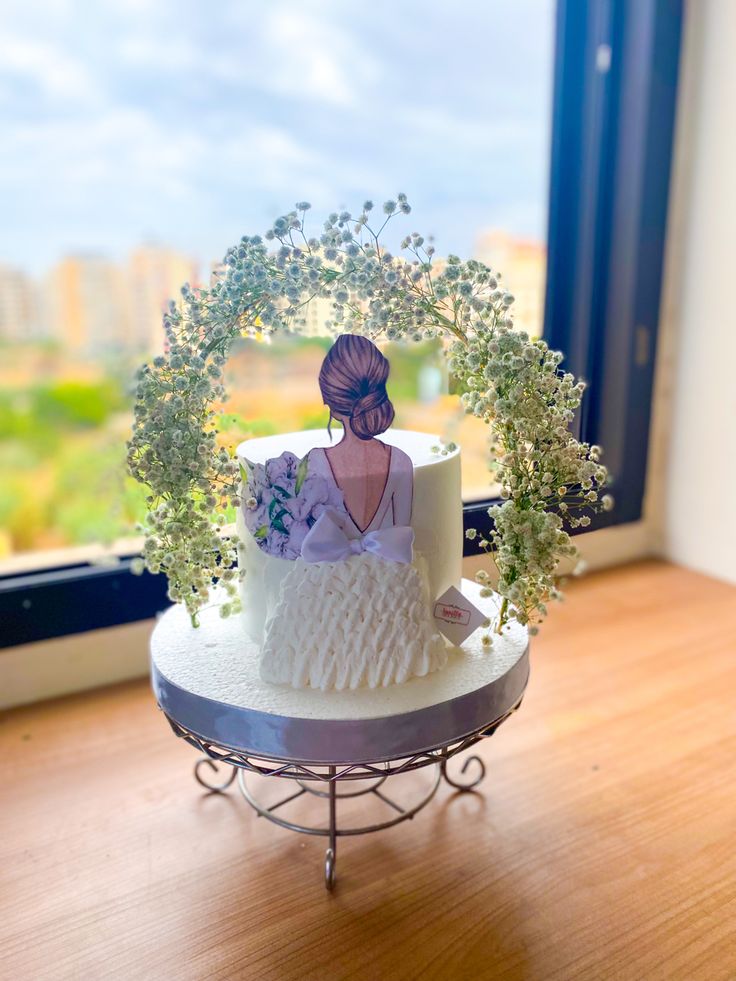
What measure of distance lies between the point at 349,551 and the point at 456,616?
0.12 m

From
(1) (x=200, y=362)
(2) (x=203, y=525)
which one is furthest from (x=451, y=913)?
(1) (x=200, y=362)

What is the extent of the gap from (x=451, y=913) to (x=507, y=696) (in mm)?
202

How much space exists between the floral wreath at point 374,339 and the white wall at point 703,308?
892mm

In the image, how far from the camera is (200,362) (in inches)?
25.8

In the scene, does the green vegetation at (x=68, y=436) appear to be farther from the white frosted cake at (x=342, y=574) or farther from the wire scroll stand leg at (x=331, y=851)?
the wire scroll stand leg at (x=331, y=851)

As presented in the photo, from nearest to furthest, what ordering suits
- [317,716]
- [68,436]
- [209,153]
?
[317,716] → [209,153] → [68,436]

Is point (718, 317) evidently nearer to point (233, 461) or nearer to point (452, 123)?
point (452, 123)

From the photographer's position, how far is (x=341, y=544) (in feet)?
2.12

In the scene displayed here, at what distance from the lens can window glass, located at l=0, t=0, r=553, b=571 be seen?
1.09 m

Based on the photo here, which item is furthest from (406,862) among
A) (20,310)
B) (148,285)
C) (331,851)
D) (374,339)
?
(20,310)

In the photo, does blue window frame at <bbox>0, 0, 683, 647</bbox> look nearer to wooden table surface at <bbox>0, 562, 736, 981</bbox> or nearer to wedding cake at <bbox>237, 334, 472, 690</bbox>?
wooden table surface at <bbox>0, 562, 736, 981</bbox>

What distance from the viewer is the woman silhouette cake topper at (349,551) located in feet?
2.11

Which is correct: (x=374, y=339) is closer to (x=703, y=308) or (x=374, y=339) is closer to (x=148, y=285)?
(x=148, y=285)

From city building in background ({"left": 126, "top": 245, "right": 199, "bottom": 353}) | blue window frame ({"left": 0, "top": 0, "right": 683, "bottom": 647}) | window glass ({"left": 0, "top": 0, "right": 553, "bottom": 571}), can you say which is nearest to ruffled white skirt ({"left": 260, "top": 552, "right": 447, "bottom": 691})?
window glass ({"left": 0, "top": 0, "right": 553, "bottom": 571})
